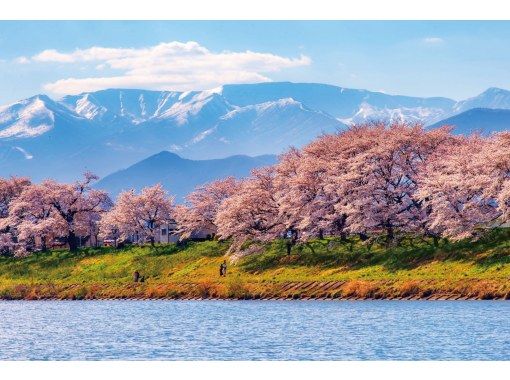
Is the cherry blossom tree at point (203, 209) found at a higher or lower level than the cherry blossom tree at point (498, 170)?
lower

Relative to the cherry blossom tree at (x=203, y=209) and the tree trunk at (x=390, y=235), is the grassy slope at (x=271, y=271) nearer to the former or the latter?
the tree trunk at (x=390, y=235)

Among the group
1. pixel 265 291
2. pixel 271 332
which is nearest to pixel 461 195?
pixel 265 291

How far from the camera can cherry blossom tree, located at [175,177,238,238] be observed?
150 m

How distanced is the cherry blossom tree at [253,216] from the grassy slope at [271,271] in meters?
2.34

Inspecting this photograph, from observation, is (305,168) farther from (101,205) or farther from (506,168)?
(101,205)

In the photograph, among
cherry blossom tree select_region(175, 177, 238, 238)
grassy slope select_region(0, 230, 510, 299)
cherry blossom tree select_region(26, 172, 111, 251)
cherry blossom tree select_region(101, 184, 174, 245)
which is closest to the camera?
grassy slope select_region(0, 230, 510, 299)

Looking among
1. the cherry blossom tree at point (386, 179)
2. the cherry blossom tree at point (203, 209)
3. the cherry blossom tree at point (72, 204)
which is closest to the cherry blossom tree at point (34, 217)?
the cherry blossom tree at point (72, 204)

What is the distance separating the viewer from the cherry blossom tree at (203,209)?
493 feet

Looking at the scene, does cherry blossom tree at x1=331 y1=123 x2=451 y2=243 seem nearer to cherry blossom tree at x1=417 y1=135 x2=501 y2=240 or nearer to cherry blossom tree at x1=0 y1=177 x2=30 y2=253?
cherry blossom tree at x1=417 y1=135 x2=501 y2=240

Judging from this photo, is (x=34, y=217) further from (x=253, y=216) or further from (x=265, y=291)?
(x=265, y=291)

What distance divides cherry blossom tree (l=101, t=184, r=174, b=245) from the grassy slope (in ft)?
29.6

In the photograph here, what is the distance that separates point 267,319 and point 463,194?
34.6 meters

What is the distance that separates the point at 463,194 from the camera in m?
102

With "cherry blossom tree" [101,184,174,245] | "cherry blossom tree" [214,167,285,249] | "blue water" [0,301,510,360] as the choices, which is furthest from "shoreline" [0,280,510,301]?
"cherry blossom tree" [101,184,174,245]
